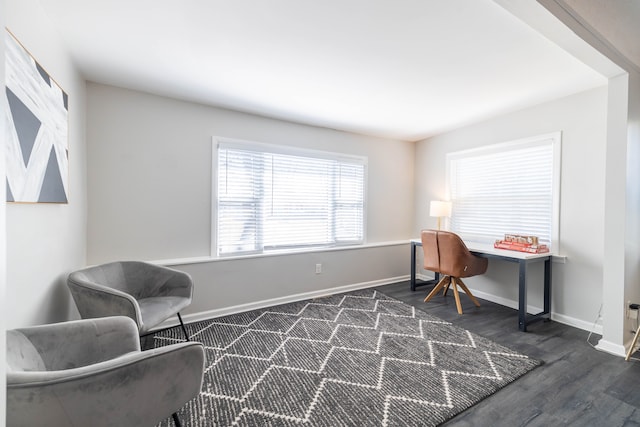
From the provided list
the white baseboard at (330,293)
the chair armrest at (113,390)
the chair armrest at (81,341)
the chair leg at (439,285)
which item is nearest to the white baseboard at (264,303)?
the white baseboard at (330,293)

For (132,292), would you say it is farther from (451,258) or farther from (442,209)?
(442,209)

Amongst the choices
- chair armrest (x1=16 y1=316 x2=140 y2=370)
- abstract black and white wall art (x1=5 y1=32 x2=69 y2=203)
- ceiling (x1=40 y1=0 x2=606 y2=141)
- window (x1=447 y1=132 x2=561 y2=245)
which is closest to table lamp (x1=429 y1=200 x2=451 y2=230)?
window (x1=447 y1=132 x2=561 y2=245)

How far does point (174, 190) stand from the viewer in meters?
2.74

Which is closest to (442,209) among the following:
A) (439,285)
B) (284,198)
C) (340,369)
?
(439,285)

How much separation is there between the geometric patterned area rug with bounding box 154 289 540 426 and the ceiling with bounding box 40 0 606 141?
2249mm

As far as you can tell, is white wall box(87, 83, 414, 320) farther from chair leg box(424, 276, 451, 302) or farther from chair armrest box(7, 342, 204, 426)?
chair armrest box(7, 342, 204, 426)

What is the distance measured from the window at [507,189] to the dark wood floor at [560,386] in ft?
3.38

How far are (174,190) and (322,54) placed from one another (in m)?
1.91

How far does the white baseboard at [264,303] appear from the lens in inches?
107

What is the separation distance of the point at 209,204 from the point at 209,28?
169 centimetres

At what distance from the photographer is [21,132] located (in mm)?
1249

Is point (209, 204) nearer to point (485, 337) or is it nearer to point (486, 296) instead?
point (485, 337)

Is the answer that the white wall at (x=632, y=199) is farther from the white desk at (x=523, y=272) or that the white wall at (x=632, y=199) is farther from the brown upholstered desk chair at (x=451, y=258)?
the brown upholstered desk chair at (x=451, y=258)

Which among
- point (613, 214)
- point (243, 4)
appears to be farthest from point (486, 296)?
point (243, 4)
